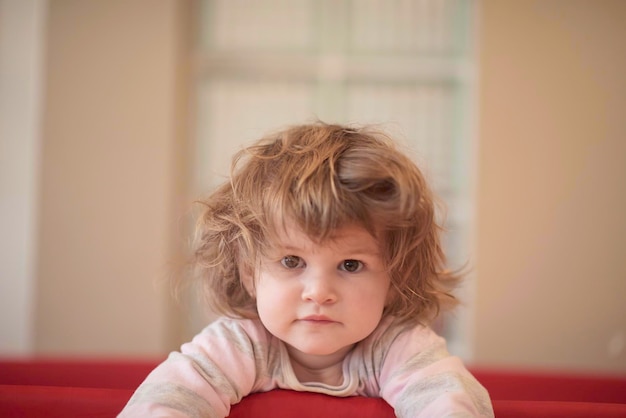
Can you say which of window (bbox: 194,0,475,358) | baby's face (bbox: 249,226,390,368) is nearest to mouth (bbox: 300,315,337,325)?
baby's face (bbox: 249,226,390,368)

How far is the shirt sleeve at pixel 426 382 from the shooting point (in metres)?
0.71

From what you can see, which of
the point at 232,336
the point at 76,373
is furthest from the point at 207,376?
the point at 76,373

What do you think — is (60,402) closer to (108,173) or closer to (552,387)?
(552,387)

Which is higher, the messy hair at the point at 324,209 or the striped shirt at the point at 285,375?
the messy hair at the point at 324,209

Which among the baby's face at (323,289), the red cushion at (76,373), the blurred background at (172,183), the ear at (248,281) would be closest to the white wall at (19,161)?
the blurred background at (172,183)

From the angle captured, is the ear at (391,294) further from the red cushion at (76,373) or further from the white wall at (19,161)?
the white wall at (19,161)

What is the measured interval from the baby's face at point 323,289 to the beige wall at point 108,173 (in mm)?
1897

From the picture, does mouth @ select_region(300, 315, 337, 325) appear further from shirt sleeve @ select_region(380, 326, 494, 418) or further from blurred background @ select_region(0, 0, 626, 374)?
blurred background @ select_region(0, 0, 626, 374)

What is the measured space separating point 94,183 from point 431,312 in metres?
2.05

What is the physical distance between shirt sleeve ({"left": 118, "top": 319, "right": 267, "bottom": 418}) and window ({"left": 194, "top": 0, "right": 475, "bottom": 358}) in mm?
2021

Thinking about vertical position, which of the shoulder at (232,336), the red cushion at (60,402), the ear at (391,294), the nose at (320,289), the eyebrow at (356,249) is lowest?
the red cushion at (60,402)

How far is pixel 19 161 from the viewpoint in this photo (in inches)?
101

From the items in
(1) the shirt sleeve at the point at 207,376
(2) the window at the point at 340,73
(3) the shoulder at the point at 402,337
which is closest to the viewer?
(1) the shirt sleeve at the point at 207,376

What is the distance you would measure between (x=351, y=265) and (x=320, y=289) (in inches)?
2.3
